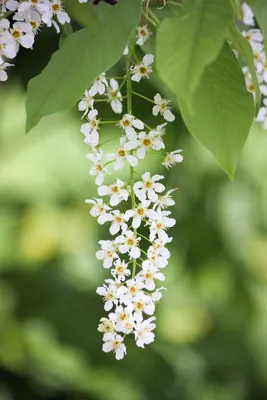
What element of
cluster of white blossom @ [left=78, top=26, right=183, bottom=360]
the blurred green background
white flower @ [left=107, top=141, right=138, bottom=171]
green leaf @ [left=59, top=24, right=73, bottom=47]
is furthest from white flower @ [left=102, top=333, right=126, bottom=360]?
the blurred green background

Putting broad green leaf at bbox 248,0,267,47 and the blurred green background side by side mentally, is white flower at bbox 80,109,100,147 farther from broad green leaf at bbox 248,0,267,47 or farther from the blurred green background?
the blurred green background

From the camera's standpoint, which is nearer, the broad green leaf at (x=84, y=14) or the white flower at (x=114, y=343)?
the white flower at (x=114, y=343)

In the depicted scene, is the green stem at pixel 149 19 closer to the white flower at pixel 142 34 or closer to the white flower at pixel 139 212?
the white flower at pixel 142 34

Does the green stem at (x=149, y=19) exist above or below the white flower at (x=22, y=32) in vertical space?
above

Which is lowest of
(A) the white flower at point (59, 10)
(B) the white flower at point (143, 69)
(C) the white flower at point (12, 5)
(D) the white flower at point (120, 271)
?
(D) the white flower at point (120, 271)

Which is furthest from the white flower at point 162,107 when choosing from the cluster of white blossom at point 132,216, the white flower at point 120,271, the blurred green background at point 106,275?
the blurred green background at point 106,275

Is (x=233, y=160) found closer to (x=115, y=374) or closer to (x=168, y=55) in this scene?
(x=168, y=55)
